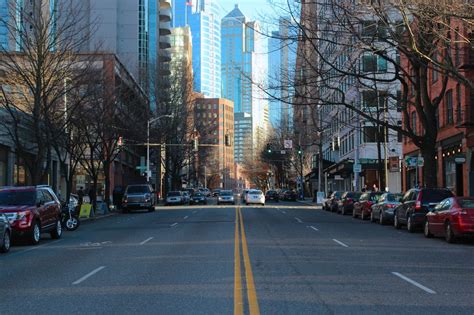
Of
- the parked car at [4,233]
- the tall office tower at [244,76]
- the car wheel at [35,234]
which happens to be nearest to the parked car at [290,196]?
the tall office tower at [244,76]

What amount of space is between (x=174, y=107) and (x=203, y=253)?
4640 cm

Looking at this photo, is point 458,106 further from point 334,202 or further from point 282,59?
point 334,202

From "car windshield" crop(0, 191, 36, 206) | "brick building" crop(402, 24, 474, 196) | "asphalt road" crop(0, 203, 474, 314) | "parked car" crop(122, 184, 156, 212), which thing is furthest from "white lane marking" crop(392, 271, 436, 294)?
"parked car" crop(122, 184, 156, 212)

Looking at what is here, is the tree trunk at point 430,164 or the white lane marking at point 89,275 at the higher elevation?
the tree trunk at point 430,164

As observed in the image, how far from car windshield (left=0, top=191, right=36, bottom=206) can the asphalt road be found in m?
1.45

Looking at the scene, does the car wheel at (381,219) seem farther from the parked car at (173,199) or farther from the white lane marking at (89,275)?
the parked car at (173,199)

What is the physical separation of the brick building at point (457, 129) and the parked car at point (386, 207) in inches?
294

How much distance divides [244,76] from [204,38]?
117m

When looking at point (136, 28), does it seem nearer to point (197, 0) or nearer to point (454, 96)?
point (454, 96)

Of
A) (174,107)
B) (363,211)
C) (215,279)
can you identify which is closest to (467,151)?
(363,211)

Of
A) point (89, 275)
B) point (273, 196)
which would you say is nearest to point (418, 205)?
point (89, 275)

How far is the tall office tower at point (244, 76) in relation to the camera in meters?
26.7

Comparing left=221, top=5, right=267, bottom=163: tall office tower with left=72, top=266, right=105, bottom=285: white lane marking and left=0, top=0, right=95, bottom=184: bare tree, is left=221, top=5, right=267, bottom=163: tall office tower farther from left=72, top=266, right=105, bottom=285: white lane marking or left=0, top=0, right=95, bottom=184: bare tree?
left=72, top=266, right=105, bottom=285: white lane marking

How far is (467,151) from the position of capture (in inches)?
1302
